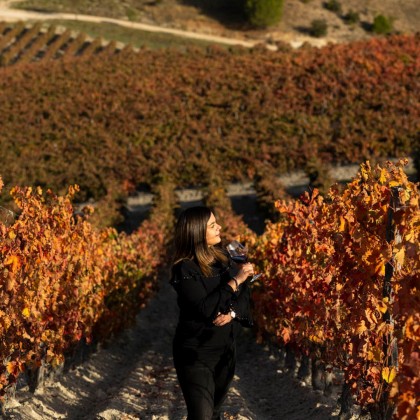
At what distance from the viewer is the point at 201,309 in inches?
198

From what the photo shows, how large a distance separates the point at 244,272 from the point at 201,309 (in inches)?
16.9

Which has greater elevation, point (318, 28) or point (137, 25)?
point (318, 28)

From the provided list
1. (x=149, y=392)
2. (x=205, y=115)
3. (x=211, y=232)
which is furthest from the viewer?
(x=205, y=115)

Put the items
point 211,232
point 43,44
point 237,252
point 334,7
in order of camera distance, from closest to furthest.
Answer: point 211,232
point 237,252
point 43,44
point 334,7

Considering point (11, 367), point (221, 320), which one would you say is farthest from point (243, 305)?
point (11, 367)

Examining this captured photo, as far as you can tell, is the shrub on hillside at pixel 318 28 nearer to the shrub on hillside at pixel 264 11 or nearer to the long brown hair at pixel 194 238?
the shrub on hillside at pixel 264 11

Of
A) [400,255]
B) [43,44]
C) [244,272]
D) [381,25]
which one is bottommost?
[244,272]

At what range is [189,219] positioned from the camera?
5.11 m

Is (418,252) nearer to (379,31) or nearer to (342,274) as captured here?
(342,274)

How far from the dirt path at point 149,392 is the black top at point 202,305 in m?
3.90

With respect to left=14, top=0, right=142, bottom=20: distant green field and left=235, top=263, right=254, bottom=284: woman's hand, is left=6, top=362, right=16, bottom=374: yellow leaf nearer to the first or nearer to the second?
left=235, top=263, right=254, bottom=284: woman's hand

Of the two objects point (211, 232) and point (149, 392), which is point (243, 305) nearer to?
point (211, 232)

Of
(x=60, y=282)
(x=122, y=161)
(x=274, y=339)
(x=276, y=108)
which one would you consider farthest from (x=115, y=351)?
(x=276, y=108)

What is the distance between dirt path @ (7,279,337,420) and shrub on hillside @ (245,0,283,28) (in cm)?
5799
